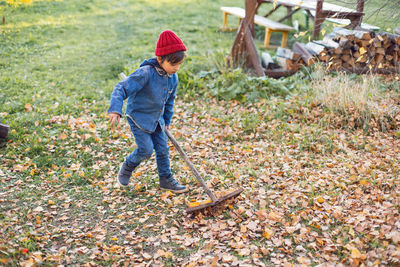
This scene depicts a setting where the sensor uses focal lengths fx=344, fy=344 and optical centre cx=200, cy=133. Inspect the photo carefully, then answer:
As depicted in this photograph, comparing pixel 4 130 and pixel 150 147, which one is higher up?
pixel 150 147

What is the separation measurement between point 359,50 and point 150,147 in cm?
540

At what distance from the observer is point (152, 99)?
3760 mm

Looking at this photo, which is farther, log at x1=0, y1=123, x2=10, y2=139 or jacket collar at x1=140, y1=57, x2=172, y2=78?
log at x1=0, y1=123, x2=10, y2=139

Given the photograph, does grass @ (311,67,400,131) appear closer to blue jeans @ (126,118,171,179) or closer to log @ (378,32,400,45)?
log @ (378,32,400,45)

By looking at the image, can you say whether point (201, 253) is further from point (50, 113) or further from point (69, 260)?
point (50, 113)

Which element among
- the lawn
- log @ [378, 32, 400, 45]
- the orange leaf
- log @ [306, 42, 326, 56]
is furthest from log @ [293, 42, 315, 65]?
the orange leaf

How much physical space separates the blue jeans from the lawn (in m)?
0.39

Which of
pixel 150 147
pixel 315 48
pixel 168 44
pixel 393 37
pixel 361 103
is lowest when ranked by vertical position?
pixel 150 147

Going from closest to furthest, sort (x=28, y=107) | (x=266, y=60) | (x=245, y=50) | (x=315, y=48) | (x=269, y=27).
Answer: (x=28, y=107) < (x=315, y=48) < (x=245, y=50) < (x=266, y=60) < (x=269, y=27)

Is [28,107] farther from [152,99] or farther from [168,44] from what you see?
[168,44]

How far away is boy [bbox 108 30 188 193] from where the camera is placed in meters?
3.54

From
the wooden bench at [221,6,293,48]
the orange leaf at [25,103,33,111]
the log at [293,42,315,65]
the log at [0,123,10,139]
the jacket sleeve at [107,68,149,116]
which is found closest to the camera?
the jacket sleeve at [107,68,149,116]

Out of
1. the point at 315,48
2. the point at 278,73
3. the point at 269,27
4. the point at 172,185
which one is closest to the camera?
the point at 172,185

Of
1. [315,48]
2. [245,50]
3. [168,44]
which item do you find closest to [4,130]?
[168,44]
